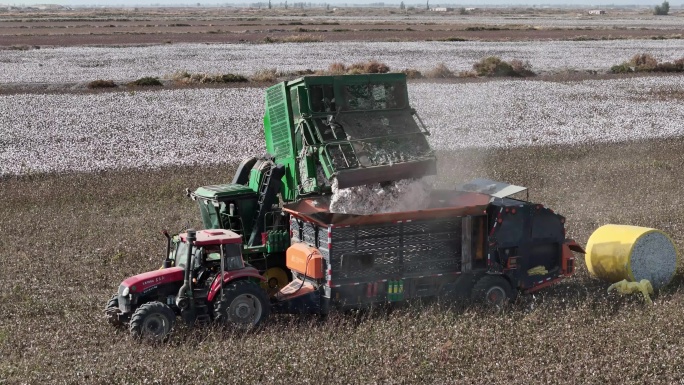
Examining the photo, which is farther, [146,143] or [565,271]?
[146,143]

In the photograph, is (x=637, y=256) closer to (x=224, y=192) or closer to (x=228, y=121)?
(x=224, y=192)

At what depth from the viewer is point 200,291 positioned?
13328mm

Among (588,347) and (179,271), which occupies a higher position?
(179,271)

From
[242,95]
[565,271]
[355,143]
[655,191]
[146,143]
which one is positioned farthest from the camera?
[242,95]

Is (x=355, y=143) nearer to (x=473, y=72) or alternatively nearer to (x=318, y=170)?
(x=318, y=170)

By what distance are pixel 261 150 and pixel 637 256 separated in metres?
17.5

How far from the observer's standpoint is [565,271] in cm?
1555

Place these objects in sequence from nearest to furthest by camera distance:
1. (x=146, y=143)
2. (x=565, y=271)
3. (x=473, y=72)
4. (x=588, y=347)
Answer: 1. (x=588, y=347)
2. (x=565, y=271)
3. (x=146, y=143)
4. (x=473, y=72)

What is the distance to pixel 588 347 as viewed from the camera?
12.0m

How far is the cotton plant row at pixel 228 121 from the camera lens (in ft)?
99.9

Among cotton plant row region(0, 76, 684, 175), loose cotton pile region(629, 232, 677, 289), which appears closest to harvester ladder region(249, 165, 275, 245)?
loose cotton pile region(629, 232, 677, 289)

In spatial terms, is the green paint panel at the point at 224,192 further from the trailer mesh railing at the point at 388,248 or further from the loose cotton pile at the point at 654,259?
the loose cotton pile at the point at 654,259

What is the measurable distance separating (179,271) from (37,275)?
177 inches

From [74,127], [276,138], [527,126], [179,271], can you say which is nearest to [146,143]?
[74,127]
